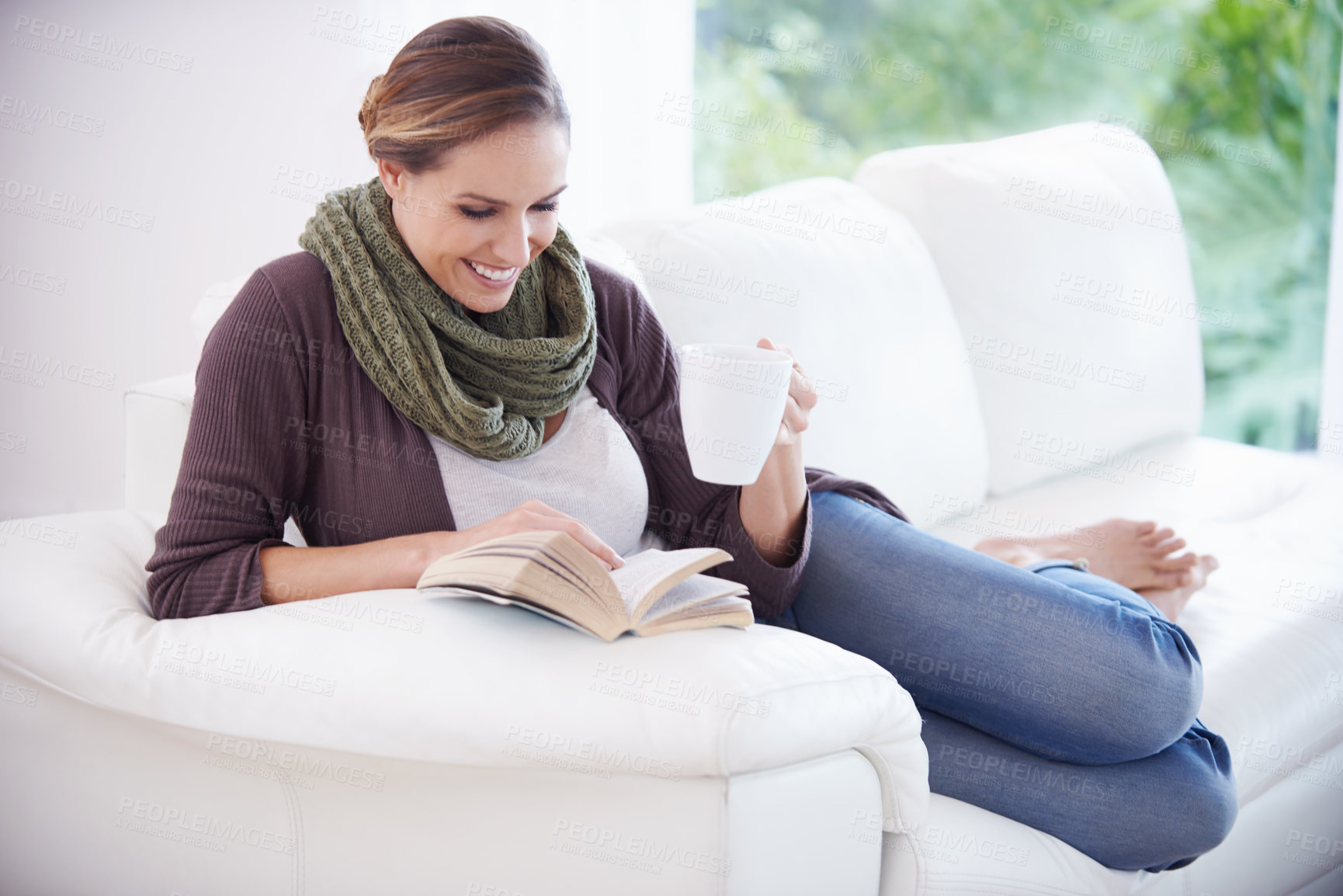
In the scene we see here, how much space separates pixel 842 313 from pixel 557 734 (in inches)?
39.9

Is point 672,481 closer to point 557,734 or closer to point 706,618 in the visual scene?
point 706,618

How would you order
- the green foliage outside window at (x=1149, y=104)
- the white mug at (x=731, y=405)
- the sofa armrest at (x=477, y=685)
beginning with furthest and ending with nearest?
the green foliage outside window at (x=1149, y=104), the white mug at (x=731, y=405), the sofa armrest at (x=477, y=685)

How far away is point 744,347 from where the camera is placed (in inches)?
37.4

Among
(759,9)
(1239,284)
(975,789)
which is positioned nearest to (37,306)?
(975,789)

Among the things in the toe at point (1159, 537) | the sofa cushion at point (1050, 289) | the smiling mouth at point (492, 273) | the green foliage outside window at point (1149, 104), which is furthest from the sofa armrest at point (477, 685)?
the green foliage outside window at point (1149, 104)

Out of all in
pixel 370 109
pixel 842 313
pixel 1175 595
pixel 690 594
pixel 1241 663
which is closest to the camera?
pixel 690 594

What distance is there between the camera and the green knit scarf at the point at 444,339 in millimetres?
1109

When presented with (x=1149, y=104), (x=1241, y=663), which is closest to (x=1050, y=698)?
(x=1241, y=663)

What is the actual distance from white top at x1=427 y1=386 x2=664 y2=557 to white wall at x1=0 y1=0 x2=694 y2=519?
122 centimetres

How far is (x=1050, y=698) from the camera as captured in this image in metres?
1.12

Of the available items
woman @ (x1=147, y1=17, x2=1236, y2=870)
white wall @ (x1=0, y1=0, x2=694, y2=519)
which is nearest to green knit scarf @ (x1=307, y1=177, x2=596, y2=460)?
woman @ (x1=147, y1=17, x2=1236, y2=870)

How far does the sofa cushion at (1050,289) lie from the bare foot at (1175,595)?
430mm

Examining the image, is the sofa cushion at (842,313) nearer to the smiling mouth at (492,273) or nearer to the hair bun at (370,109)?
the smiling mouth at (492,273)

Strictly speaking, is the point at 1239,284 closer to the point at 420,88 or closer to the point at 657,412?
the point at 657,412
